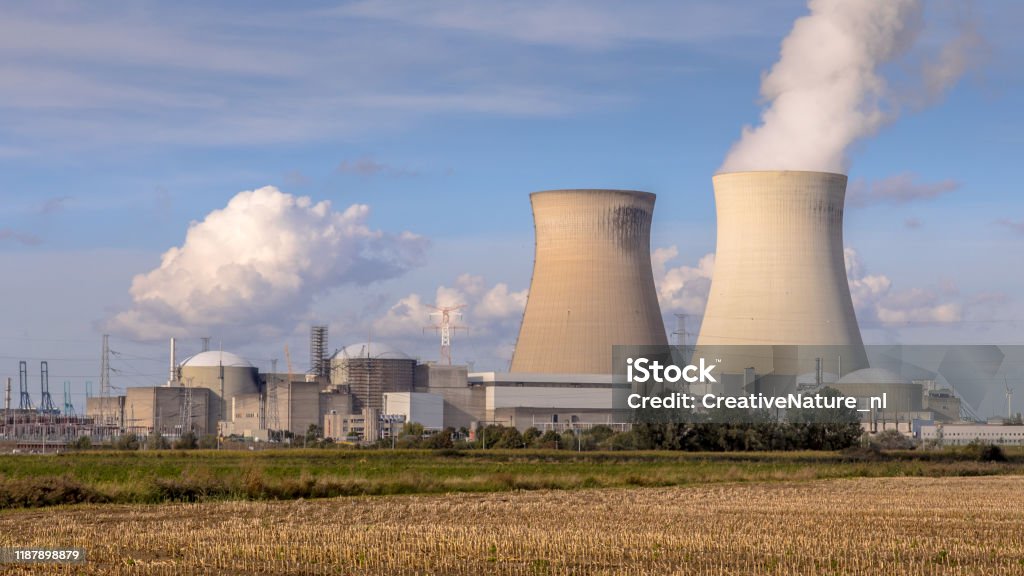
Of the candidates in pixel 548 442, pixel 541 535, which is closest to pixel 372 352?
pixel 548 442

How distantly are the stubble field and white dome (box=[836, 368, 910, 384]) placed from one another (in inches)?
1082

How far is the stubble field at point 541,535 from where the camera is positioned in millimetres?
8852

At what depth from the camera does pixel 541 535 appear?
10570mm

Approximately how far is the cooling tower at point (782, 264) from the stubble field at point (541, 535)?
702 inches

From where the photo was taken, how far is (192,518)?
12.6 metres

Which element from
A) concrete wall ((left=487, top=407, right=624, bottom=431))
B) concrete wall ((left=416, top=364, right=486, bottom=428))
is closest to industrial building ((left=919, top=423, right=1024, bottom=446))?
concrete wall ((left=487, top=407, right=624, bottom=431))

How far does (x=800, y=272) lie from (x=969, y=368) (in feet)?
61.8

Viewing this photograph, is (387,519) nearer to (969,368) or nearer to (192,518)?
(192,518)

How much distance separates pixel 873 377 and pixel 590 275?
42.3 ft

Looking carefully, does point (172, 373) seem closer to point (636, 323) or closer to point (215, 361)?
point (215, 361)

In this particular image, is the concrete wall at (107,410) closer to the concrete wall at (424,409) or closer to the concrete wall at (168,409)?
the concrete wall at (168,409)

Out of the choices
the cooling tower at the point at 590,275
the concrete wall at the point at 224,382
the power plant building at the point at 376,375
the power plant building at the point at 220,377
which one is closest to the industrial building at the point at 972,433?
the cooling tower at the point at 590,275

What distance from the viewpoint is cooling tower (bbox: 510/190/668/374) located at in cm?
3928

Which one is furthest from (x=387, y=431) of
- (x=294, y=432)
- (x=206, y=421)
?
(x=206, y=421)
